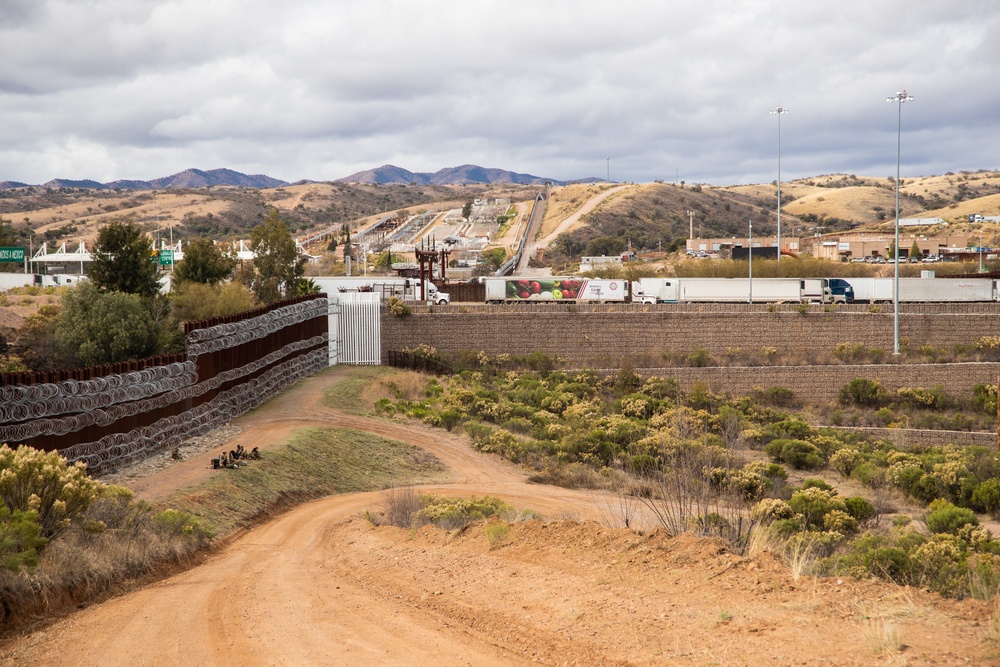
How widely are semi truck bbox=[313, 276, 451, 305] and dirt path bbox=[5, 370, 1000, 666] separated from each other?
3610cm

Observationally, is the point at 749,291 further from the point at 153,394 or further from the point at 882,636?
the point at 882,636

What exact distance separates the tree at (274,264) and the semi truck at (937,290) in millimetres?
33714

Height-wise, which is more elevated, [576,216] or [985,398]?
[576,216]

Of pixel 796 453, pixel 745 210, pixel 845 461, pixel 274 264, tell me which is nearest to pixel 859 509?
pixel 845 461

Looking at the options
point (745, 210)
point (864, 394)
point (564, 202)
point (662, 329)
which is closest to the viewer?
point (864, 394)

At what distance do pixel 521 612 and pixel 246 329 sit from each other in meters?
19.1

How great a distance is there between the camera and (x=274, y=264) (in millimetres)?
47531

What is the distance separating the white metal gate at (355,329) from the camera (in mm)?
40719

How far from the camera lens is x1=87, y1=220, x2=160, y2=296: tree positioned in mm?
38688

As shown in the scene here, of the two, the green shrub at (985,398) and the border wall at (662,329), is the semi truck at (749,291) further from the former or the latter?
the green shrub at (985,398)

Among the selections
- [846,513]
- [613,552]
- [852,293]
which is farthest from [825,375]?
[613,552]

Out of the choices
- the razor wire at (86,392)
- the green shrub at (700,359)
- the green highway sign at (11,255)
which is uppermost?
the green highway sign at (11,255)

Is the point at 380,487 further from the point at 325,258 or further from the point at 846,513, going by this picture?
the point at 325,258

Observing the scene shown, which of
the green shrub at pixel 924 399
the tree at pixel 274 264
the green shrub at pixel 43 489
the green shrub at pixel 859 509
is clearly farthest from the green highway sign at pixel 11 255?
the green shrub at pixel 859 509
